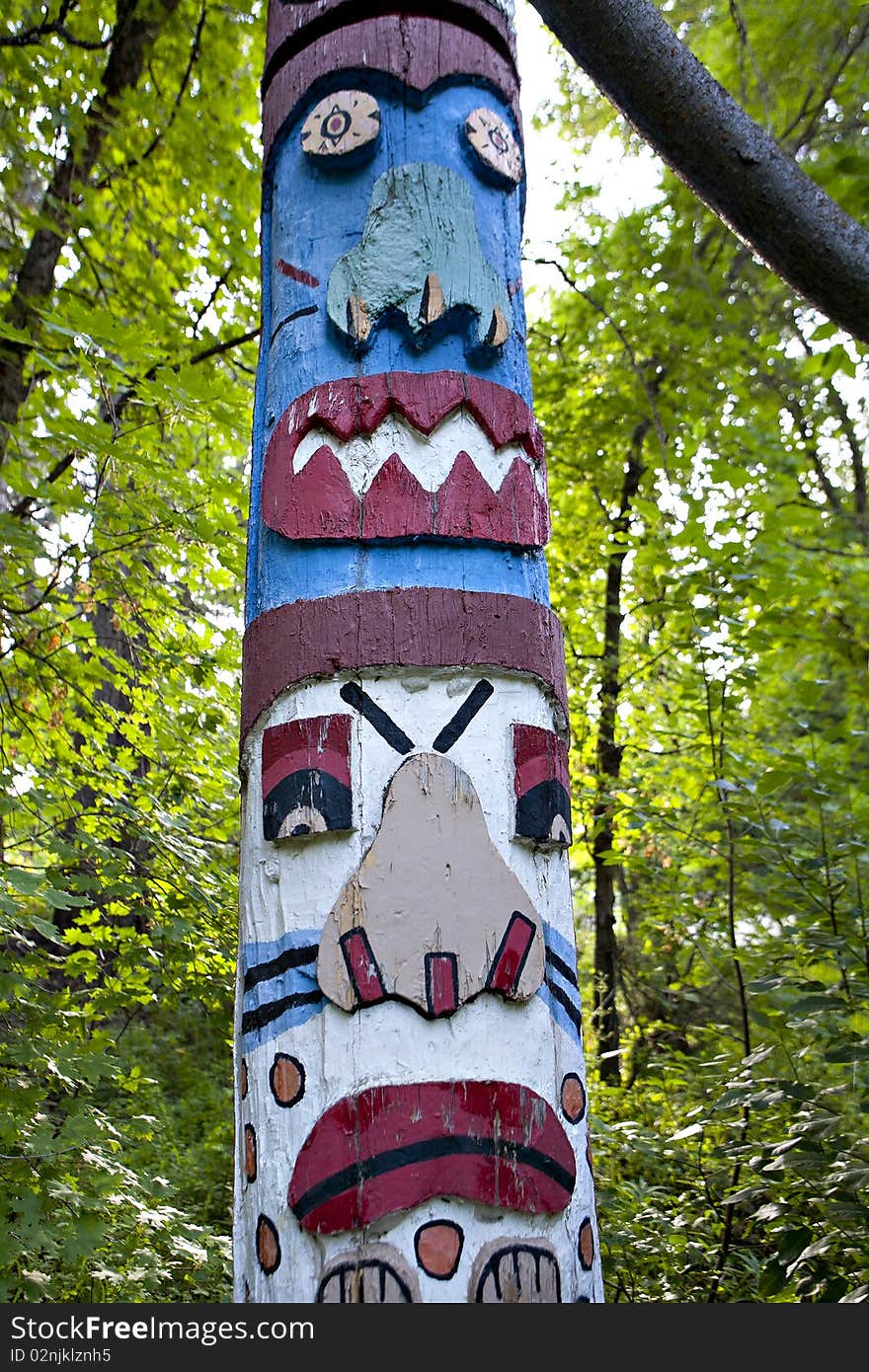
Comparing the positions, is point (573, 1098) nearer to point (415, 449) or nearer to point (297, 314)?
point (415, 449)

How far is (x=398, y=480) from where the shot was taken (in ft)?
5.86

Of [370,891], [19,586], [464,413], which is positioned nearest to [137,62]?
[19,586]

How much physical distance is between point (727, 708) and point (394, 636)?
2.11 m

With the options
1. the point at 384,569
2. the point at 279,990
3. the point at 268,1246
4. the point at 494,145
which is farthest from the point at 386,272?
the point at 268,1246

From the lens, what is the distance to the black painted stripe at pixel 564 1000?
156 centimetres

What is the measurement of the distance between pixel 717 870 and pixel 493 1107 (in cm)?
461

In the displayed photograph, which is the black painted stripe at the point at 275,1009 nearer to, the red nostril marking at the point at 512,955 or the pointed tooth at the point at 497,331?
the red nostril marking at the point at 512,955

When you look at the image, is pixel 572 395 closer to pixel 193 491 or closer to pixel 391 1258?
pixel 193 491

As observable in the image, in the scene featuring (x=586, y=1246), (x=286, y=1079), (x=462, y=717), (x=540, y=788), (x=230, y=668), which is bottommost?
(x=586, y=1246)

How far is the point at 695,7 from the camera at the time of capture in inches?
213

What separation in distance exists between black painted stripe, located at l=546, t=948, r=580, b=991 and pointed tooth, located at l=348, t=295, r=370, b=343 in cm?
118

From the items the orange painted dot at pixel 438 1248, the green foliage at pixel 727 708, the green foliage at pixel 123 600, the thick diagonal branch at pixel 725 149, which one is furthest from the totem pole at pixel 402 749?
the green foliage at pixel 123 600

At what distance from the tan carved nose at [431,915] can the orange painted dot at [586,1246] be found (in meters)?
0.34

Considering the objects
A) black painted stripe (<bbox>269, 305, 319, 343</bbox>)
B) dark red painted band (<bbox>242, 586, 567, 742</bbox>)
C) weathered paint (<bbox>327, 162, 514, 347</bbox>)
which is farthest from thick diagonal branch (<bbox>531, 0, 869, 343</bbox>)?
dark red painted band (<bbox>242, 586, 567, 742</bbox>)
